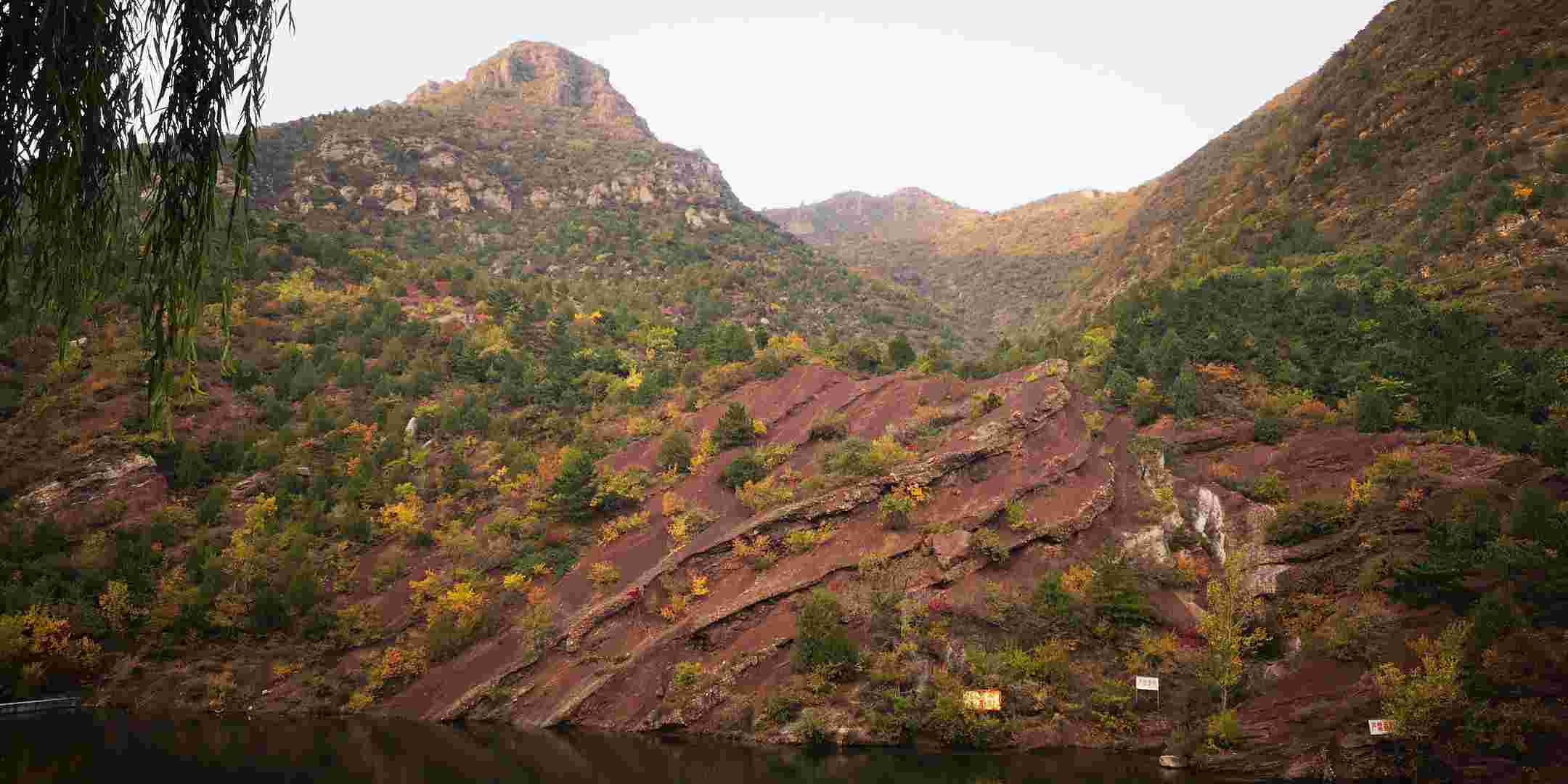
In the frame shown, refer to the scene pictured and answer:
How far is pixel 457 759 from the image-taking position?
3025cm

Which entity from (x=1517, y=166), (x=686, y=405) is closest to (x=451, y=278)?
(x=686, y=405)

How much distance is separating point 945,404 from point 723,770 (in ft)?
111

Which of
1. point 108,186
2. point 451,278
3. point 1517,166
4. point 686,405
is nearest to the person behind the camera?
point 108,186

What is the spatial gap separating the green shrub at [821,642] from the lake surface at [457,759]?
457cm

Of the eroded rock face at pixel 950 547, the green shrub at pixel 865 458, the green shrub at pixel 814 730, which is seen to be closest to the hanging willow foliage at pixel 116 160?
the green shrub at pixel 814 730

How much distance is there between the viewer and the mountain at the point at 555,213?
95688mm

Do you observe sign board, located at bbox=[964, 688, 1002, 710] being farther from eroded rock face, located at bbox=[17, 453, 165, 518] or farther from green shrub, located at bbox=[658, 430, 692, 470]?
eroded rock face, located at bbox=[17, 453, 165, 518]

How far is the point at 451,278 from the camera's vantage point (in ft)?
273

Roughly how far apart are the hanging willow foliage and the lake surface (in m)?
22.0

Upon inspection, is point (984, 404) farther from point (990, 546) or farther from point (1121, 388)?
point (990, 546)

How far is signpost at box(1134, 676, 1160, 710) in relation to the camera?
3381cm

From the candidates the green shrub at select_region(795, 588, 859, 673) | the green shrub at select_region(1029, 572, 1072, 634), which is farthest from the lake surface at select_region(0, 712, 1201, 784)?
the green shrub at select_region(1029, 572, 1072, 634)

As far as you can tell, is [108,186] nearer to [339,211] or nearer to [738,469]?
[738,469]

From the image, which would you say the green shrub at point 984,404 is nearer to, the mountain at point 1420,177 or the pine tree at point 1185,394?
the pine tree at point 1185,394
